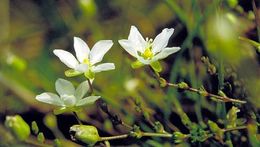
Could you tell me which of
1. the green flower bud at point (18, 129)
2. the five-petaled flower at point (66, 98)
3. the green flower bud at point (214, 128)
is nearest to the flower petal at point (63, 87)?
the five-petaled flower at point (66, 98)

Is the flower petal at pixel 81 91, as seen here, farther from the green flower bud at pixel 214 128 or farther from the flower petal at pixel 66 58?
the green flower bud at pixel 214 128

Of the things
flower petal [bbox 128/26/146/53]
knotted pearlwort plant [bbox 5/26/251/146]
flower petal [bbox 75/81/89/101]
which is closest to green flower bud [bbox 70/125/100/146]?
knotted pearlwort plant [bbox 5/26/251/146]

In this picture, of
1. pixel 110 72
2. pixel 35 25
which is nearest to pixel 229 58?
pixel 110 72

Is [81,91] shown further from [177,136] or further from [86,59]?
[177,136]

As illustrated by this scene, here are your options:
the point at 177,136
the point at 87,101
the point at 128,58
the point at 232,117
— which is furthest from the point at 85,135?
the point at 128,58

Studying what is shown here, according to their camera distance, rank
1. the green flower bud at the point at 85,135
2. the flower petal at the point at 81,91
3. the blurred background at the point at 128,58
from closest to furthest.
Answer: the green flower bud at the point at 85,135, the flower petal at the point at 81,91, the blurred background at the point at 128,58

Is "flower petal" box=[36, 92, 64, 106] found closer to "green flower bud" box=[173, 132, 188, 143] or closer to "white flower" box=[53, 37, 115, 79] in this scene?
"white flower" box=[53, 37, 115, 79]

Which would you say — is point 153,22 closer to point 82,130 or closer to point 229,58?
point 229,58
